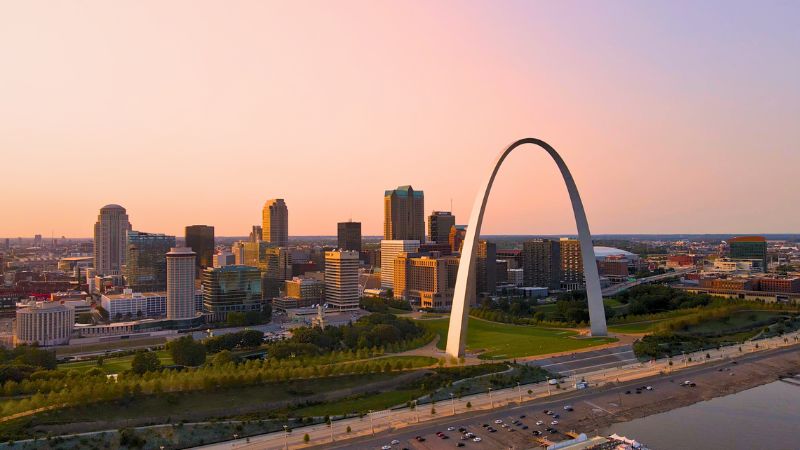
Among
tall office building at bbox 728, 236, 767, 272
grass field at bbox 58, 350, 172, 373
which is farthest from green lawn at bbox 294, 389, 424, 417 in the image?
tall office building at bbox 728, 236, 767, 272

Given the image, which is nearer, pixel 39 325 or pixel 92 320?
pixel 39 325

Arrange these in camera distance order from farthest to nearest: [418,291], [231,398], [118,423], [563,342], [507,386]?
1. [418,291]
2. [563,342]
3. [507,386]
4. [231,398]
5. [118,423]

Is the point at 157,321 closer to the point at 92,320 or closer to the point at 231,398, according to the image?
the point at 92,320

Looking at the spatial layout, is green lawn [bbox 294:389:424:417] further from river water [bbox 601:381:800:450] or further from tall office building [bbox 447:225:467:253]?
tall office building [bbox 447:225:467:253]

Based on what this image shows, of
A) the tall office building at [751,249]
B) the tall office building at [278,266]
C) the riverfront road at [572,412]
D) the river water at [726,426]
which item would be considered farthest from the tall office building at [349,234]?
the river water at [726,426]

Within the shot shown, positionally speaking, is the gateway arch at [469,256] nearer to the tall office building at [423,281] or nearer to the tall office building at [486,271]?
the tall office building at [423,281]

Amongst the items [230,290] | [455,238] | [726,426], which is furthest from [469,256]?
[455,238]

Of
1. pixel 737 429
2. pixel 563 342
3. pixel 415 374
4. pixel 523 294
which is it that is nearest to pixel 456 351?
pixel 415 374
